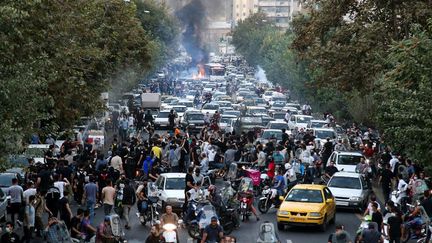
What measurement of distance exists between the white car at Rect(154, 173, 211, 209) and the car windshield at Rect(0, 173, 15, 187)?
4.24m

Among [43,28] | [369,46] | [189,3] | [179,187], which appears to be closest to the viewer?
[43,28]

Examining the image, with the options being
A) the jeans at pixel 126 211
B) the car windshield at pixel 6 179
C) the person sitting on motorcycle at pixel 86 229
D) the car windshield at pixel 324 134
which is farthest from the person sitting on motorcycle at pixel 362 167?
the person sitting on motorcycle at pixel 86 229

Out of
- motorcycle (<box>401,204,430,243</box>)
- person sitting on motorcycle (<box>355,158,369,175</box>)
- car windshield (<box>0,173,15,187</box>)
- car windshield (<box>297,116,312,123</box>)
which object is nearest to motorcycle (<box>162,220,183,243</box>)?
motorcycle (<box>401,204,430,243</box>)

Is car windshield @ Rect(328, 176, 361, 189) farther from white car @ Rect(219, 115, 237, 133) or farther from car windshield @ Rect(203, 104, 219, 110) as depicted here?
car windshield @ Rect(203, 104, 219, 110)

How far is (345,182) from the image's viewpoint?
119ft

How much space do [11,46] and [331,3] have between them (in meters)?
23.1

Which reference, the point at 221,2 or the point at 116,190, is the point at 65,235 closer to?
the point at 116,190

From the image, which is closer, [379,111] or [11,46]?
[11,46]

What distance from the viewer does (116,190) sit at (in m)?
31.7

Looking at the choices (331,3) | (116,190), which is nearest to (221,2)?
(331,3)

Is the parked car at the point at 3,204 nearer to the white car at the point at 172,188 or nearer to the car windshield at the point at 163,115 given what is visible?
the white car at the point at 172,188

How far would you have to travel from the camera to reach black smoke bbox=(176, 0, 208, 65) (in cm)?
17175

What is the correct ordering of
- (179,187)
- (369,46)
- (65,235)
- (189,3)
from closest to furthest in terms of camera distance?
(65,235)
(179,187)
(369,46)
(189,3)

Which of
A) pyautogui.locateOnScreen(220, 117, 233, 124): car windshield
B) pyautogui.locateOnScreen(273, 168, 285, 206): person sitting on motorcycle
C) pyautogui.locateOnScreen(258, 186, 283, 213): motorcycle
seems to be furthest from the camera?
pyautogui.locateOnScreen(220, 117, 233, 124): car windshield
